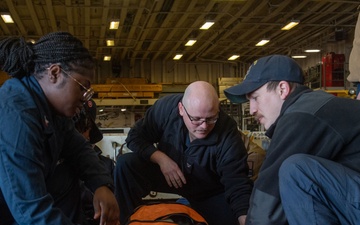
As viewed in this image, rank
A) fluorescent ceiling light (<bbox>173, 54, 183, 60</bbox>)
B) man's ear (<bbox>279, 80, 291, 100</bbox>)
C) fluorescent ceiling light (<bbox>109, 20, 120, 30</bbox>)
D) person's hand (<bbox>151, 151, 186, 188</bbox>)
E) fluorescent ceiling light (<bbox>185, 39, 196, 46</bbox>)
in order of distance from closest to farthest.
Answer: man's ear (<bbox>279, 80, 291, 100</bbox>), person's hand (<bbox>151, 151, 186, 188</bbox>), fluorescent ceiling light (<bbox>109, 20, 120, 30</bbox>), fluorescent ceiling light (<bbox>185, 39, 196, 46</bbox>), fluorescent ceiling light (<bbox>173, 54, 183, 60</bbox>)

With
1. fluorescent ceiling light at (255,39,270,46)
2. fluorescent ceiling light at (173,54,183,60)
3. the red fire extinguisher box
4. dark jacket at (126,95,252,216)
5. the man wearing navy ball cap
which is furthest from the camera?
fluorescent ceiling light at (173,54,183,60)

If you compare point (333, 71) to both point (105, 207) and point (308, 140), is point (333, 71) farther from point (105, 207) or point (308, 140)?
point (105, 207)

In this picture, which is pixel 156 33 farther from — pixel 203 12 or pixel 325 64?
pixel 325 64

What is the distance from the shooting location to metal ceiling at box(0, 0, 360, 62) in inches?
427

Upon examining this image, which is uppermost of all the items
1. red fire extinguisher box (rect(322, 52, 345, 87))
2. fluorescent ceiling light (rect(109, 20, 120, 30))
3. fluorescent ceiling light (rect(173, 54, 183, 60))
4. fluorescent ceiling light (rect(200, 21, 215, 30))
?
fluorescent ceiling light (rect(109, 20, 120, 30))

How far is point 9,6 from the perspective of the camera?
1045cm

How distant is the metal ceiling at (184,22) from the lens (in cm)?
1084

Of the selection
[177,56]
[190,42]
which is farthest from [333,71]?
[177,56]

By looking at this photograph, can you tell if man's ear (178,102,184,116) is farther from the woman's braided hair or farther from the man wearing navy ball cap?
the woman's braided hair

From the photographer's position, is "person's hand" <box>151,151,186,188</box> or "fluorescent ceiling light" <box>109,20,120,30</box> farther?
"fluorescent ceiling light" <box>109,20,120,30</box>

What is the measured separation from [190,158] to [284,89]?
109cm

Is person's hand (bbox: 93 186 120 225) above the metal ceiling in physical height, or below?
below

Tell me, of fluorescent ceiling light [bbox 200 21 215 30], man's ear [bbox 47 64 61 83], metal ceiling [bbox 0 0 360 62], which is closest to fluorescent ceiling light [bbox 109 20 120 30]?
metal ceiling [bbox 0 0 360 62]

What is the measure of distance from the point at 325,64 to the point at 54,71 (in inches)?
419
